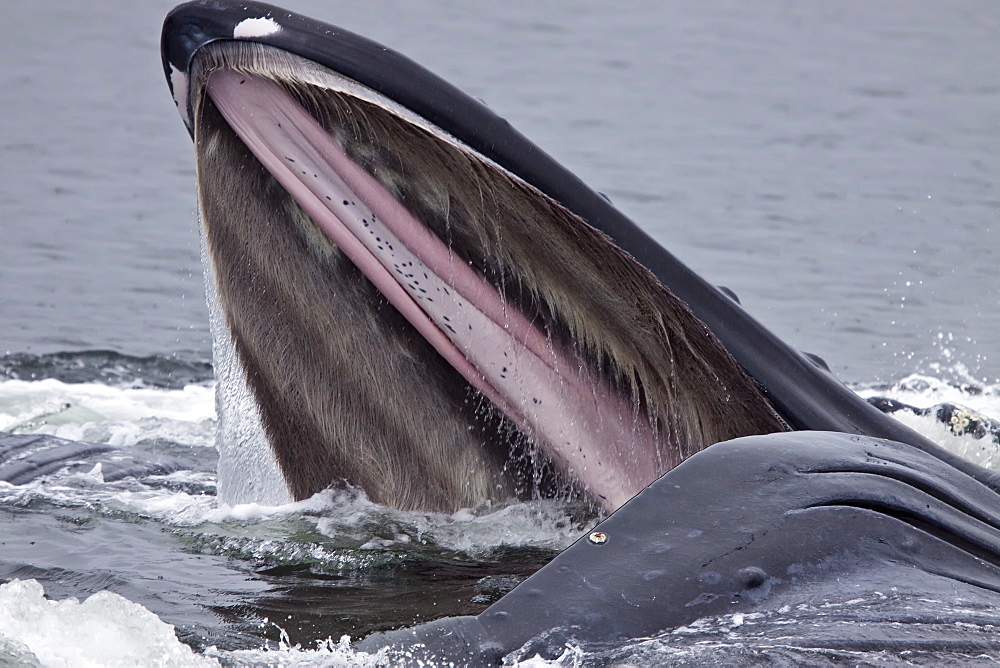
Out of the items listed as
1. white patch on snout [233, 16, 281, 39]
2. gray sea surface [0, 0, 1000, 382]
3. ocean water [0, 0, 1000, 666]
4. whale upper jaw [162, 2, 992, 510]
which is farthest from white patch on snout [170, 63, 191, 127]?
gray sea surface [0, 0, 1000, 382]

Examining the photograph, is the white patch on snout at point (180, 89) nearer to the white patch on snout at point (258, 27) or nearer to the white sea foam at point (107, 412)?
the white patch on snout at point (258, 27)

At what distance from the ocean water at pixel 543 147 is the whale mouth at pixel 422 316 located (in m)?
0.23

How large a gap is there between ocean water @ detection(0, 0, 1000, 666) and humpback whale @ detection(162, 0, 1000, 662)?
0.14 meters

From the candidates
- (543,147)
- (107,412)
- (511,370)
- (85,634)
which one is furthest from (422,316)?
(543,147)

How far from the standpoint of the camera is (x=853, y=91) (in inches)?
837

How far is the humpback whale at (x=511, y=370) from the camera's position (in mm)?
3078

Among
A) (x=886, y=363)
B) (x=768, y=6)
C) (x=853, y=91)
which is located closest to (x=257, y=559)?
(x=886, y=363)

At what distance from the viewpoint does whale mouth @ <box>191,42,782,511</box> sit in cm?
381

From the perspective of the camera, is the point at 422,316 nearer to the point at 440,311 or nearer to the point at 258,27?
the point at 440,311

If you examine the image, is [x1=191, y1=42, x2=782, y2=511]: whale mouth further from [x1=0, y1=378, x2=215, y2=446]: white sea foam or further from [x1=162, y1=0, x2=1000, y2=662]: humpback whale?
[x1=0, y1=378, x2=215, y2=446]: white sea foam

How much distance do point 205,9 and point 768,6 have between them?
28720 millimetres

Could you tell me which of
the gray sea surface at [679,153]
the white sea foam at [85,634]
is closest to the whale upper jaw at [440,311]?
the white sea foam at [85,634]

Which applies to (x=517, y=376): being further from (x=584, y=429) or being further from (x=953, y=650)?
(x=953, y=650)

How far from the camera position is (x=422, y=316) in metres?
4.28
